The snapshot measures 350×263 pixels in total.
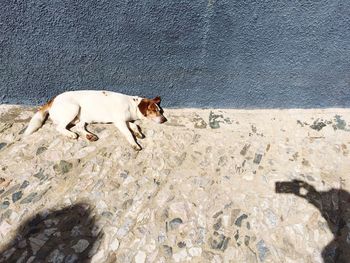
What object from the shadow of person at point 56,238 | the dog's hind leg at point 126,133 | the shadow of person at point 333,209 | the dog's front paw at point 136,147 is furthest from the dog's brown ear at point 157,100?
the shadow of person at point 333,209

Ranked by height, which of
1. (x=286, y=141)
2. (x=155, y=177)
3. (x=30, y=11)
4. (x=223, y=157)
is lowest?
(x=155, y=177)

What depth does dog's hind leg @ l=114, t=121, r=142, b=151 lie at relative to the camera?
4.09 meters

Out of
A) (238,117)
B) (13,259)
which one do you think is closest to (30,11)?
(13,259)

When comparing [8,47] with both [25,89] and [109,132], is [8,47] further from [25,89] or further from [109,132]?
[109,132]

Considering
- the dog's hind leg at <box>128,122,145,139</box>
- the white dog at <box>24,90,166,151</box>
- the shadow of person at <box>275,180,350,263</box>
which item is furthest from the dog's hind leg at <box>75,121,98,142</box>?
the shadow of person at <box>275,180,350,263</box>

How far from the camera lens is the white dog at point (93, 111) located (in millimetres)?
4082

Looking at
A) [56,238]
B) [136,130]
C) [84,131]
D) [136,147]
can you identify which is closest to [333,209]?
[136,147]

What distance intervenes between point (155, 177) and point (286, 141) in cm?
172

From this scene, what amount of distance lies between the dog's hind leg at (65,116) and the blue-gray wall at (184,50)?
0.43m

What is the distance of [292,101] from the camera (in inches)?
186

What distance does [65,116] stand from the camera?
13.3ft

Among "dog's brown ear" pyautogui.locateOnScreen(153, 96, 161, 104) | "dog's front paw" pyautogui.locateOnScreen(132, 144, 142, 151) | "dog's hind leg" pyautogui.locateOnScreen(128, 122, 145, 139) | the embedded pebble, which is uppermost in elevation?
"dog's brown ear" pyautogui.locateOnScreen(153, 96, 161, 104)

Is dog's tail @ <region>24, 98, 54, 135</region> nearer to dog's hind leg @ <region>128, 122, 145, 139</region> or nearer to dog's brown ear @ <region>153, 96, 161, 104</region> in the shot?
dog's hind leg @ <region>128, 122, 145, 139</region>

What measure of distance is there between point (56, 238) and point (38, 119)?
5.02 feet
